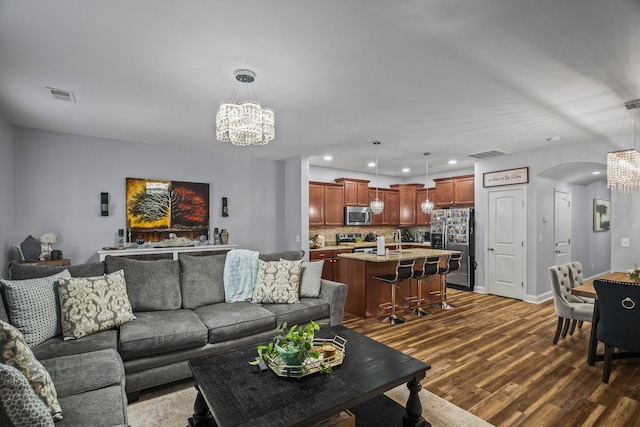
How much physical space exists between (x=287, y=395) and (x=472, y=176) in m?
6.33

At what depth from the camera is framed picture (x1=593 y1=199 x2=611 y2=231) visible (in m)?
7.50

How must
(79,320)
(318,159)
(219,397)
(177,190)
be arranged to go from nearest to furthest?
(219,397) → (79,320) → (177,190) → (318,159)

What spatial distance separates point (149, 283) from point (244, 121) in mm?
1890

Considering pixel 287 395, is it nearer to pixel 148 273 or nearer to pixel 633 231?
pixel 148 273

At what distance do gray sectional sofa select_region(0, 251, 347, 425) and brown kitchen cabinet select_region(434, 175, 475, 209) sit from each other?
4.41 m

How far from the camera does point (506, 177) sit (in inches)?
234

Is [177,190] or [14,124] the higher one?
[14,124]

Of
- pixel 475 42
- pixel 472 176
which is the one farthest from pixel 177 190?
pixel 472 176

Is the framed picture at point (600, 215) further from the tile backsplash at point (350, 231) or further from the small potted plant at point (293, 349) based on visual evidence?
the small potted plant at point (293, 349)

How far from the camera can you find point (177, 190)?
5516mm

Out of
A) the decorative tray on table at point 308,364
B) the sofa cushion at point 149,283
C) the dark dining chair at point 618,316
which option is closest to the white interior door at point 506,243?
the dark dining chair at point 618,316

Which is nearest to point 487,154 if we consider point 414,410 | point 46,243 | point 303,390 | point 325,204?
point 325,204

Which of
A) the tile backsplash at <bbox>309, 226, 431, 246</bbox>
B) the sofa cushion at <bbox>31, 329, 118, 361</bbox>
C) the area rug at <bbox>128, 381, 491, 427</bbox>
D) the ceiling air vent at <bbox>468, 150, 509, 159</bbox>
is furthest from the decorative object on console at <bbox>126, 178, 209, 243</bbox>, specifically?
the ceiling air vent at <bbox>468, 150, 509, 159</bbox>

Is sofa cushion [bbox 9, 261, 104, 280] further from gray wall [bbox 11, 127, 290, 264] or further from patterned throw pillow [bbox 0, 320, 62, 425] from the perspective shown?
gray wall [bbox 11, 127, 290, 264]
